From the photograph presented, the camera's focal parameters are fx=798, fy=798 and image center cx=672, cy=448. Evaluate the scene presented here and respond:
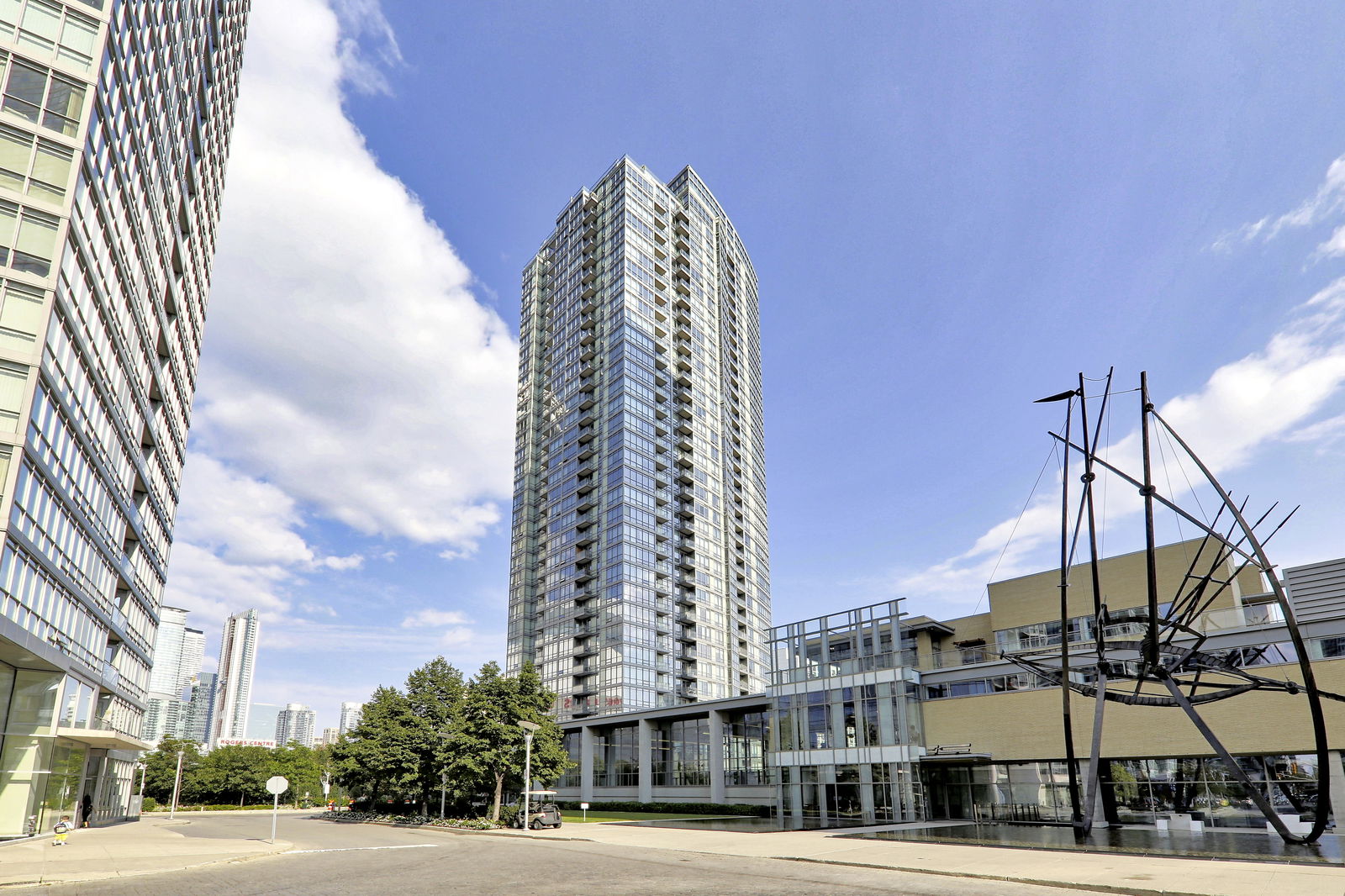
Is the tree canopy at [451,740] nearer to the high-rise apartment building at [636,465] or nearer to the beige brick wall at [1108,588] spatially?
the beige brick wall at [1108,588]

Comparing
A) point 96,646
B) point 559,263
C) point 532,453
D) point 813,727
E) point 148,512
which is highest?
point 559,263

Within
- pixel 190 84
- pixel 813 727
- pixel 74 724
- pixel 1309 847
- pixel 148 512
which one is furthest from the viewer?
pixel 148 512

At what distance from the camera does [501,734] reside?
46.6 meters

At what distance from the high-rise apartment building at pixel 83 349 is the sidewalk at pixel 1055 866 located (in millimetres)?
26528

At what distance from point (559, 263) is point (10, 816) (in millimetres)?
109235

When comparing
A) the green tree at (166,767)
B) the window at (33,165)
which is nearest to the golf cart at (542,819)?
the window at (33,165)

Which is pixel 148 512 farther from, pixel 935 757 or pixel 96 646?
pixel 935 757

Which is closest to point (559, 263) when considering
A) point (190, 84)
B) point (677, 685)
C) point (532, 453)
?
point (532, 453)

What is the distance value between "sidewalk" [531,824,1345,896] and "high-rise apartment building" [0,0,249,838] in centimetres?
2653

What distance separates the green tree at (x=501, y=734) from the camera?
1833 inches

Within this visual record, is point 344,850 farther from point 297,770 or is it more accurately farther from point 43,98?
point 297,770

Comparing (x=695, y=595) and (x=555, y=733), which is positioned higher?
(x=695, y=595)

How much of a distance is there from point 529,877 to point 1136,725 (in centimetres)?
3242

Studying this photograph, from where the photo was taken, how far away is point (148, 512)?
58719mm
